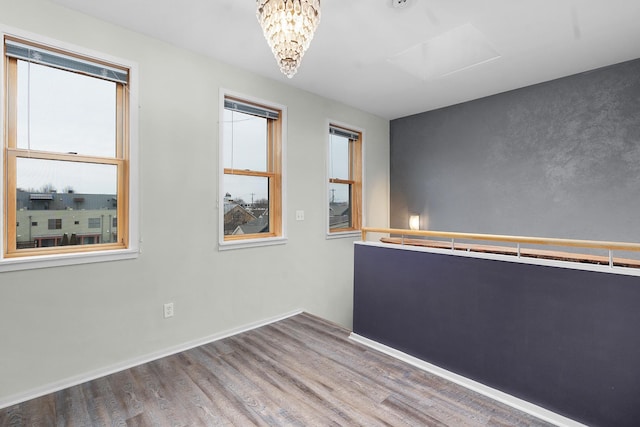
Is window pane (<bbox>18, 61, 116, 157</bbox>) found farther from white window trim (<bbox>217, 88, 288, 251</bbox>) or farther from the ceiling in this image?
white window trim (<bbox>217, 88, 288, 251</bbox>)

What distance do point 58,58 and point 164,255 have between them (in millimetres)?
1581

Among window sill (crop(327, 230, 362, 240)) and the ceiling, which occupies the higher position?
the ceiling

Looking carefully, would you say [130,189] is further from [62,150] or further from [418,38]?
[418,38]

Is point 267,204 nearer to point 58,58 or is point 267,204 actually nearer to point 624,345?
point 58,58

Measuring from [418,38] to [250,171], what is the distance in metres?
1.96

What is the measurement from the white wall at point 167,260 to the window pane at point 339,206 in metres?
0.32

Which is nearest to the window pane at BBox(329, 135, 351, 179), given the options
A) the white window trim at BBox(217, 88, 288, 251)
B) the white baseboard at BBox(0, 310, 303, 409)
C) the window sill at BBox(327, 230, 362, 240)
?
the window sill at BBox(327, 230, 362, 240)

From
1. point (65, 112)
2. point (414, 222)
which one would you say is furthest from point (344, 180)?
point (65, 112)

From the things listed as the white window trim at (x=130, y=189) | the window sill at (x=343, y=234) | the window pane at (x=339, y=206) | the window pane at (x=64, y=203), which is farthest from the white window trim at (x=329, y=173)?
the window pane at (x=64, y=203)

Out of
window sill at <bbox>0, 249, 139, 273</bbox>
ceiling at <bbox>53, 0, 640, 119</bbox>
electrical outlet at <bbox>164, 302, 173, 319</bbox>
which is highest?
ceiling at <bbox>53, 0, 640, 119</bbox>

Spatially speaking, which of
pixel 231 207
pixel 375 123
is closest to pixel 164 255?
pixel 231 207

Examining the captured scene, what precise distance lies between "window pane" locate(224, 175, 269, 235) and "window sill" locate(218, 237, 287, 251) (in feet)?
0.49

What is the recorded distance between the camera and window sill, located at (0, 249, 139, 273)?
A: 199 cm

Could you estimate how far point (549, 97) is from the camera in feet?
11.3
